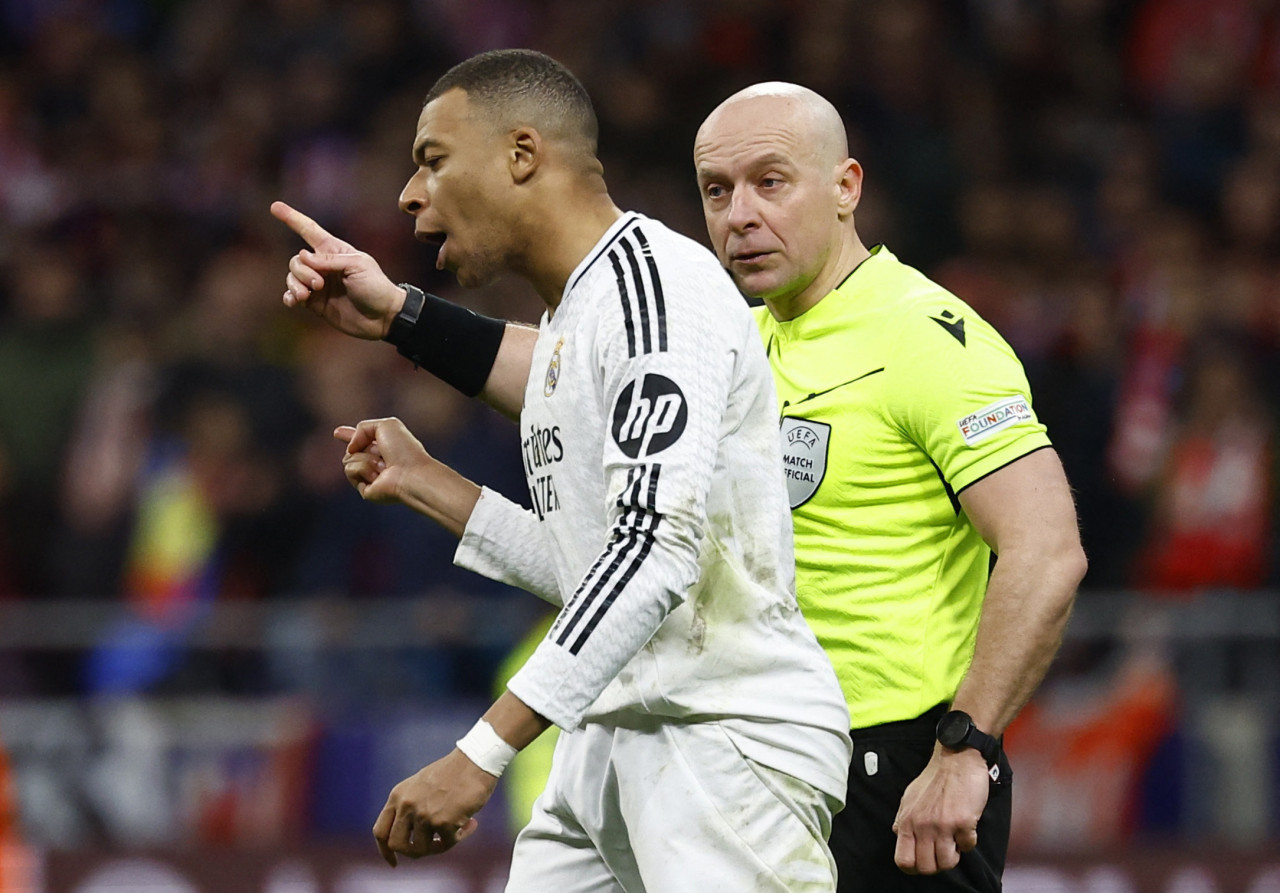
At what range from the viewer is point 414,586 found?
8422 millimetres

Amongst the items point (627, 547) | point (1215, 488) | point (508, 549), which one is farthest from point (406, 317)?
point (1215, 488)

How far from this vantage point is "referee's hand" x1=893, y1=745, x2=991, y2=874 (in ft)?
11.4

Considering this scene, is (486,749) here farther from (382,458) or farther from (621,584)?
(382,458)

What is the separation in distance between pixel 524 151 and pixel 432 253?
22.2ft

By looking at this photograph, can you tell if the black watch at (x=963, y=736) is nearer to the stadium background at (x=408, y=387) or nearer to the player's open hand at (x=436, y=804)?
the player's open hand at (x=436, y=804)

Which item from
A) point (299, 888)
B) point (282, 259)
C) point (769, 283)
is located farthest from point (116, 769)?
point (769, 283)

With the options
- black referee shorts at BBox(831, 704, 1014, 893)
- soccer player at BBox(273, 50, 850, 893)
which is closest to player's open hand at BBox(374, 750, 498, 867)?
soccer player at BBox(273, 50, 850, 893)

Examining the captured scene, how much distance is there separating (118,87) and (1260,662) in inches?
283

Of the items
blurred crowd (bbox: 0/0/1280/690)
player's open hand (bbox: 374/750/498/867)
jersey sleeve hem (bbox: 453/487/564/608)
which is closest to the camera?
player's open hand (bbox: 374/750/498/867)

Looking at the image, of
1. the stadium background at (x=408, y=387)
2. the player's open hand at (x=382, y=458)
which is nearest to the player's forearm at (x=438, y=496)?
the player's open hand at (x=382, y=458)

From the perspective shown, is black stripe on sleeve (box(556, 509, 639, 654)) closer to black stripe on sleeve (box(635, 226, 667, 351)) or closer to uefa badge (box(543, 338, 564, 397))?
black stripe on sleeve (box(635, 226, 667, 351))

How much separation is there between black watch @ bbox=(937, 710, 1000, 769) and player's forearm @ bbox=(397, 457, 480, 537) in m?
1.01

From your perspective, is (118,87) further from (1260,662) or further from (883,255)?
(883,255)

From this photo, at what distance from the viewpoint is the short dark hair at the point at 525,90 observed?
11.0 feet
